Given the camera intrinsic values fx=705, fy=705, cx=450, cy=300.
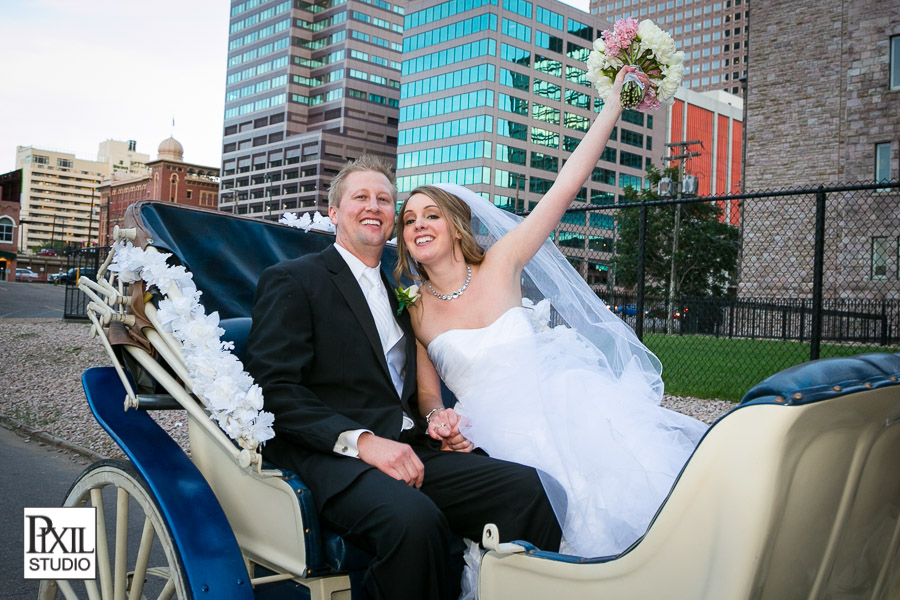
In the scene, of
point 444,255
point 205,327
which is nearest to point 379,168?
point 444,255

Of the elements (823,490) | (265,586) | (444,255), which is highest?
(444,255)

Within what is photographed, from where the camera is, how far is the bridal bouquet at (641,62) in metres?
3.01

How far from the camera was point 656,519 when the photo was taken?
1411mm

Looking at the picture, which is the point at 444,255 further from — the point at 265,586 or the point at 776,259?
the point at 776,259

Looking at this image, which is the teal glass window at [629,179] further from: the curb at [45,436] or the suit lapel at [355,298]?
the suit lapel at [355,298]

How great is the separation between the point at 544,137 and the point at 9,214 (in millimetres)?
56791

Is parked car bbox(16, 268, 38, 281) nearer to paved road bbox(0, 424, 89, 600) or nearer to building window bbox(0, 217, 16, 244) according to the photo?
building window bbox(0, 217, 16, 244)

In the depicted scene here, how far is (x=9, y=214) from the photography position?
2830 inches

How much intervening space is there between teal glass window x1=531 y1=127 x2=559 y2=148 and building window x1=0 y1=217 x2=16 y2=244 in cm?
5468

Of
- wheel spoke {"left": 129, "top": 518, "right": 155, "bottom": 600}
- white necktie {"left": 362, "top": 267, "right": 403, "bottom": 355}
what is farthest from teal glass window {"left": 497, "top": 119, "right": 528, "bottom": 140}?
wheel spoke {"left": 129, "top": 518, "right": 155, "bottom": 600}

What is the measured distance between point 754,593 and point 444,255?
2056 mm

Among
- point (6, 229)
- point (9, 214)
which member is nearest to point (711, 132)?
point (9, 214)

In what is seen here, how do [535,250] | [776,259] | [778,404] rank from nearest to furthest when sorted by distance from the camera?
[778,404]
[535,250]
[776,259]

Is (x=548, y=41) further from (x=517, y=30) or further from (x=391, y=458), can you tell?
(x=391, y=458)
